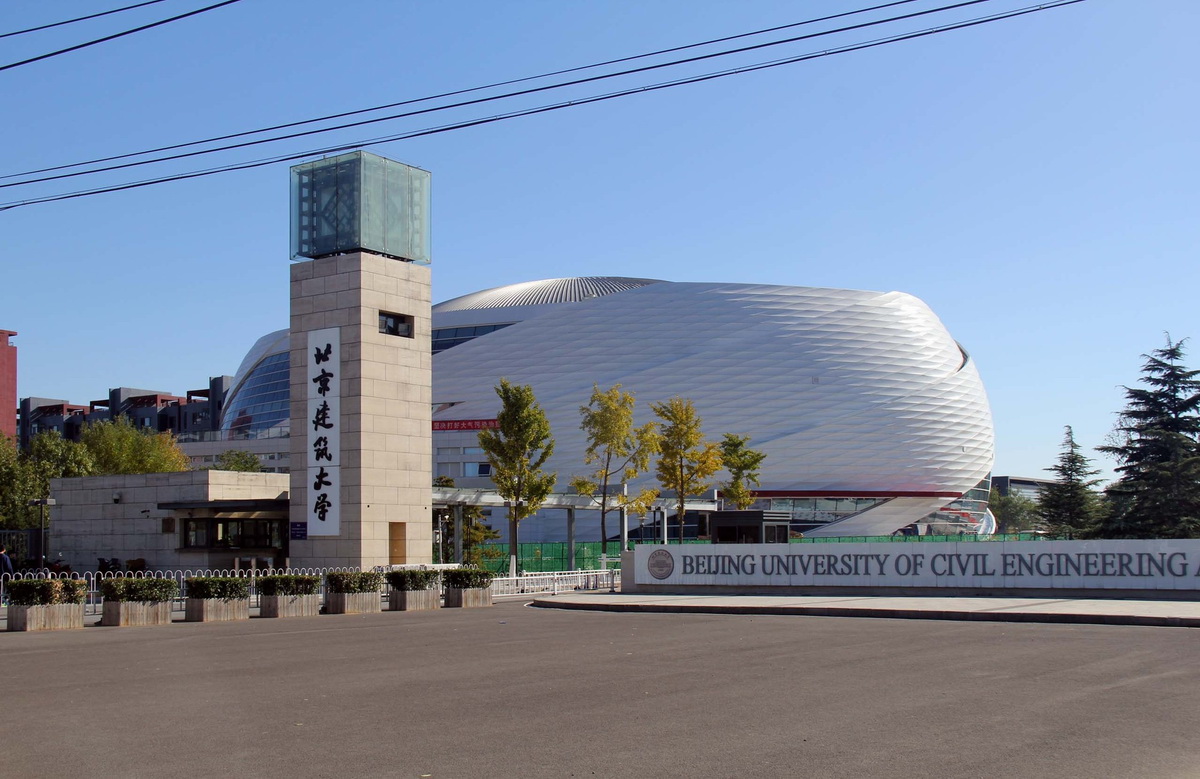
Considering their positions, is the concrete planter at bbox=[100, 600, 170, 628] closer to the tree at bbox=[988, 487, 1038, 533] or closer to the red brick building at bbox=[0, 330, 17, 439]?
the red brick building at bbox=[0, 330, 17, 439]

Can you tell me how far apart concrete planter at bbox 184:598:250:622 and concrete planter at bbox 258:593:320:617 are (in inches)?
31.2

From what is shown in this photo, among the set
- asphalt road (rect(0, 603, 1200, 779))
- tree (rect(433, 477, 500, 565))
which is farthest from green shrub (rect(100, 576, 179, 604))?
tree (rect(433, 477, 500, 565))

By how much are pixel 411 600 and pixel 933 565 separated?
50.8 ft

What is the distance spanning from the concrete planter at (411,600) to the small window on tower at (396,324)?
11.3 m

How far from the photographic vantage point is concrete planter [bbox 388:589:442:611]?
106 ft

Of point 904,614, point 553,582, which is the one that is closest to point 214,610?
point 904,614

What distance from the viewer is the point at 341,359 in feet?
129

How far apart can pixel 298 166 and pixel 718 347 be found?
6543 cm

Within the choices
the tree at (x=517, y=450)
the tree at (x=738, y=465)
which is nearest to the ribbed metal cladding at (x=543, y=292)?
the tree at (x=738, y=465)

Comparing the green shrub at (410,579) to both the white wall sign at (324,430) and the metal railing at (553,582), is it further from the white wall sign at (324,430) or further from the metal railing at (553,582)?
the metal railing at (553,582)

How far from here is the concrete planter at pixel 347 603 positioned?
1218 inches

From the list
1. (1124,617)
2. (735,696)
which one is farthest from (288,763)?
(1124,617)

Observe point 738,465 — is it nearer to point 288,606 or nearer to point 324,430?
point 324,430

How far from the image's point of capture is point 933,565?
34.8 metres
